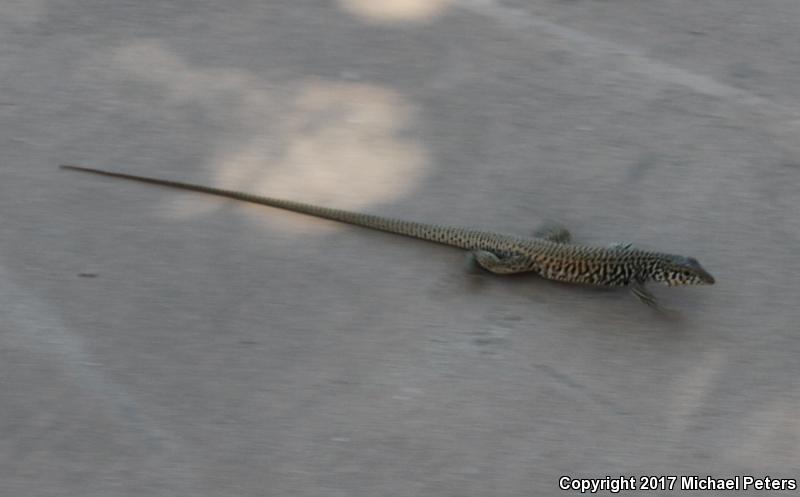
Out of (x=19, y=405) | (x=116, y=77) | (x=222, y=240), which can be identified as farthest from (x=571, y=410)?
(x=116, y=77)

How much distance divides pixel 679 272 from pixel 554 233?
1.94ft

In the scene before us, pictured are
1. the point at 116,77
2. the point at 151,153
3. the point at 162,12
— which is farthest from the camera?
the point at 162,12

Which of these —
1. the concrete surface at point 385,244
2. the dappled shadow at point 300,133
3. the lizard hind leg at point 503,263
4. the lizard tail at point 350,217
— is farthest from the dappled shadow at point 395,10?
the lizard hind leg at point 503,263

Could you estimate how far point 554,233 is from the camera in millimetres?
4727

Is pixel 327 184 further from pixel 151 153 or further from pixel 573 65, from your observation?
pixel 573 65

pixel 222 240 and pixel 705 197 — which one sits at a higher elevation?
pixel 705 197

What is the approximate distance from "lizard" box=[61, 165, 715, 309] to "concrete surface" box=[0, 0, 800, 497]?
0.24 feet

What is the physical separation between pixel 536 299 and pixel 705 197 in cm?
101

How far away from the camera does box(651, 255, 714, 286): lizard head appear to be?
171 inches

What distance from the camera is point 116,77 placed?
578 centimetres

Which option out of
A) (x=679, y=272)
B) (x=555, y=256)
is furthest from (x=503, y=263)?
(x=679, y=272)

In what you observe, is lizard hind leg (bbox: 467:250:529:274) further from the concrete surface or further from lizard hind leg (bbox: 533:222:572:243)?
lizard hind leg (bbox: 533:222:572:243)

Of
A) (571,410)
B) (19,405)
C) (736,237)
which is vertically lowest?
(19,405)

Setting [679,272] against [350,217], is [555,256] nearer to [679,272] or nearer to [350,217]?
[679,272]
